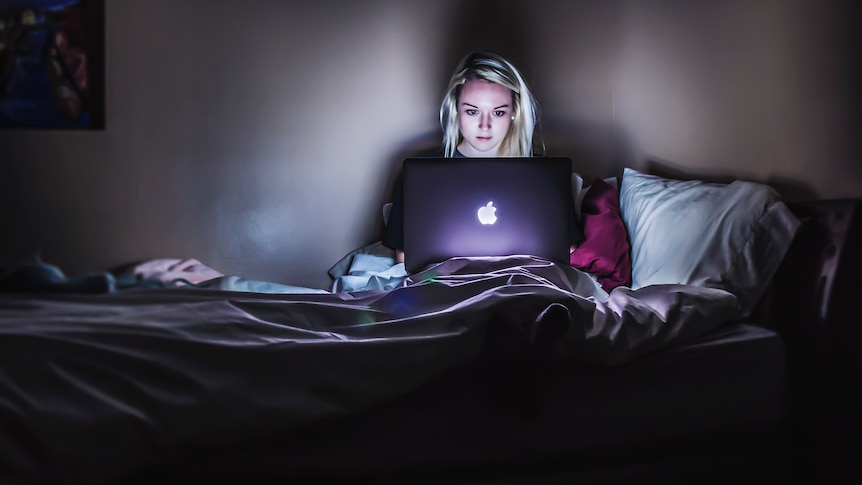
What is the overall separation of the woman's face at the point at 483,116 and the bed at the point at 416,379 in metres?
0.72

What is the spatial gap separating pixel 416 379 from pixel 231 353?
10.7 inches

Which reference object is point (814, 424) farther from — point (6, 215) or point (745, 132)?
point (6, 215)

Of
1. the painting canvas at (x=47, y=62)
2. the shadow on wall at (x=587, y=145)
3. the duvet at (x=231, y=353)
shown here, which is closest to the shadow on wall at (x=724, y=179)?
the shadow on wall at (x=587, y=145)

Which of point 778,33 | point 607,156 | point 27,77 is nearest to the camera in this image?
point 27,77

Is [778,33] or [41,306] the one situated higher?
[778,33]

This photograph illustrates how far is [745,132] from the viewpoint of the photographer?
1521mm

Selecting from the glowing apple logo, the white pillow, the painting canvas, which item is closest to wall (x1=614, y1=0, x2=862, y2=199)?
the white pillow

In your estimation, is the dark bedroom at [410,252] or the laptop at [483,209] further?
the laptop at [483,209]

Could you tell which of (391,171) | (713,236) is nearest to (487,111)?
(391,171)

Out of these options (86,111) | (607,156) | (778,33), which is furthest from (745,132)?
(86,111)

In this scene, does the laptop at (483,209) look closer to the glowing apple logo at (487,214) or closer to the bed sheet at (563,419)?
the glowing apple logo at (487,214)

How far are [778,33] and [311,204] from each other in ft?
3.85

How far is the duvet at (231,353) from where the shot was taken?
0.84m

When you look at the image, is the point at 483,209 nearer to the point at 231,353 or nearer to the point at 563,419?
the point at 563,419
